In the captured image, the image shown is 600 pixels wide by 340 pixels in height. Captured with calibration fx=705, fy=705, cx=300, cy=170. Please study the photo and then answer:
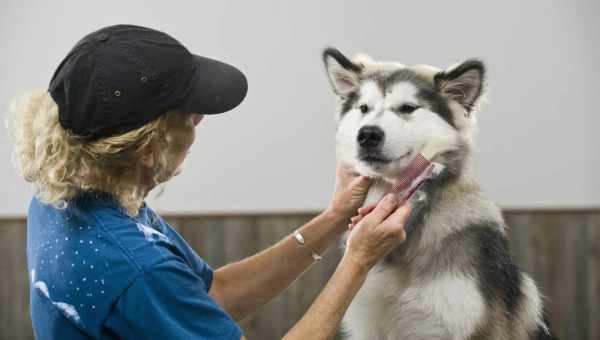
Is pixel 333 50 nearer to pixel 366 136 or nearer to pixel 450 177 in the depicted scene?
pixel 366 136

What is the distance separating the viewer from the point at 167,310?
1388mm

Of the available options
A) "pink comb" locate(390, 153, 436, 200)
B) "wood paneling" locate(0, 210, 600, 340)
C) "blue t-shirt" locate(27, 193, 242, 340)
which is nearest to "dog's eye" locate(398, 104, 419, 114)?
"pink comb" locate(390, 153, 436, 200)

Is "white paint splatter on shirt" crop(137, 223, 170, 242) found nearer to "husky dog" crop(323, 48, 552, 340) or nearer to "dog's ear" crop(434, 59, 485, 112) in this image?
"husky dog" crop(323, 48, 552, 340)

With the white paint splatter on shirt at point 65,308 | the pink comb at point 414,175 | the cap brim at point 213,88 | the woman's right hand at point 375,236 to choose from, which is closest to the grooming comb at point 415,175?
the pink comb at point 414,175

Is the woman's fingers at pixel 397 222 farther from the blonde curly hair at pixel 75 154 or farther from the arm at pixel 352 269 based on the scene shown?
the blonde curly hair at pixel 75 154

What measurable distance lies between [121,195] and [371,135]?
0.60m

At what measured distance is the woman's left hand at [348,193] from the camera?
1880 mm

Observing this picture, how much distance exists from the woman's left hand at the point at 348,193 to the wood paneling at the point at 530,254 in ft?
6.61

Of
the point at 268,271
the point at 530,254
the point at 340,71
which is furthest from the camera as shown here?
the point at 530,254

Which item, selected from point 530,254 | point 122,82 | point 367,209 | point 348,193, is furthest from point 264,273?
point 530,254

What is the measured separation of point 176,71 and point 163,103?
7 cm

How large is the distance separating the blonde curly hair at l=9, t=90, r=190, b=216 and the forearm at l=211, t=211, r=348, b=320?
601 millimetres

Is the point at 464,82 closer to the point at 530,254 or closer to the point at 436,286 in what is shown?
the point at 436,286

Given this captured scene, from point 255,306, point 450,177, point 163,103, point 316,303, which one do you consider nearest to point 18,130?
point 163,103
